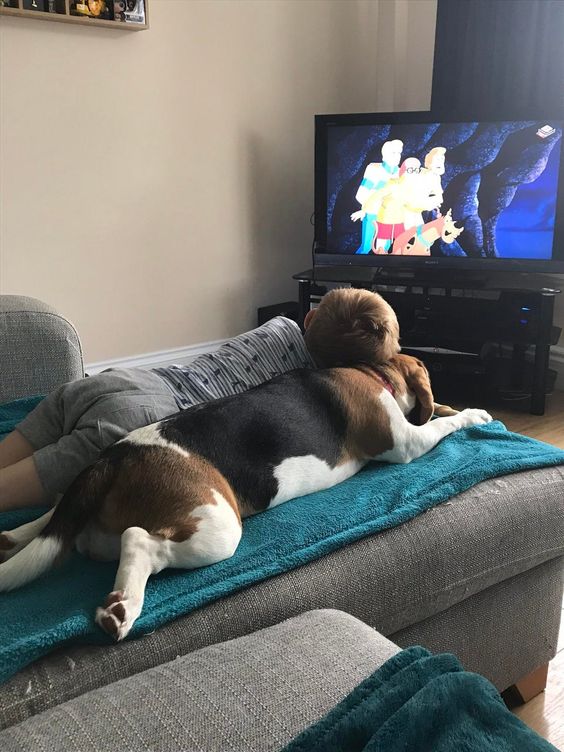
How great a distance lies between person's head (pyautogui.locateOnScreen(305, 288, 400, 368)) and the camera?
1.68 meters

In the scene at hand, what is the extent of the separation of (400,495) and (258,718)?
0.74 meters

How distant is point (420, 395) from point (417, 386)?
22 mm

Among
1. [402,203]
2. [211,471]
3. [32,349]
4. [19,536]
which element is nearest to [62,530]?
[19,536]

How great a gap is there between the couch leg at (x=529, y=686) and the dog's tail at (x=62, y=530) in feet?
3.31

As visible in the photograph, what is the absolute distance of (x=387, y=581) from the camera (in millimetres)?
1305

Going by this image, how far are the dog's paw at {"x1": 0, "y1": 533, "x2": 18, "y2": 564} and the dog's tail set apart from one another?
5 centimetres

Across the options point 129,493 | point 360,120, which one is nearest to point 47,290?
point 360,120

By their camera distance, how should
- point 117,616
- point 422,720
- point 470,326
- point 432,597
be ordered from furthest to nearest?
point 470,326
point 432,597
point 117,616
point 422,720

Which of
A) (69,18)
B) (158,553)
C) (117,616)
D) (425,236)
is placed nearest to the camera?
(117,616)

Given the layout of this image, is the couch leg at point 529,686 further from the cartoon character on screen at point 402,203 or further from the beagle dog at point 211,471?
the cartoon character on screen at point 402,203

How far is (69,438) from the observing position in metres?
1.48

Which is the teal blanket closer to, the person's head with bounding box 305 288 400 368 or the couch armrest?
the person's head with bounding box 305 288 400 368

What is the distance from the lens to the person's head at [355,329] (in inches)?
66.3

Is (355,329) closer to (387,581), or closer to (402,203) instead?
(387,581)
